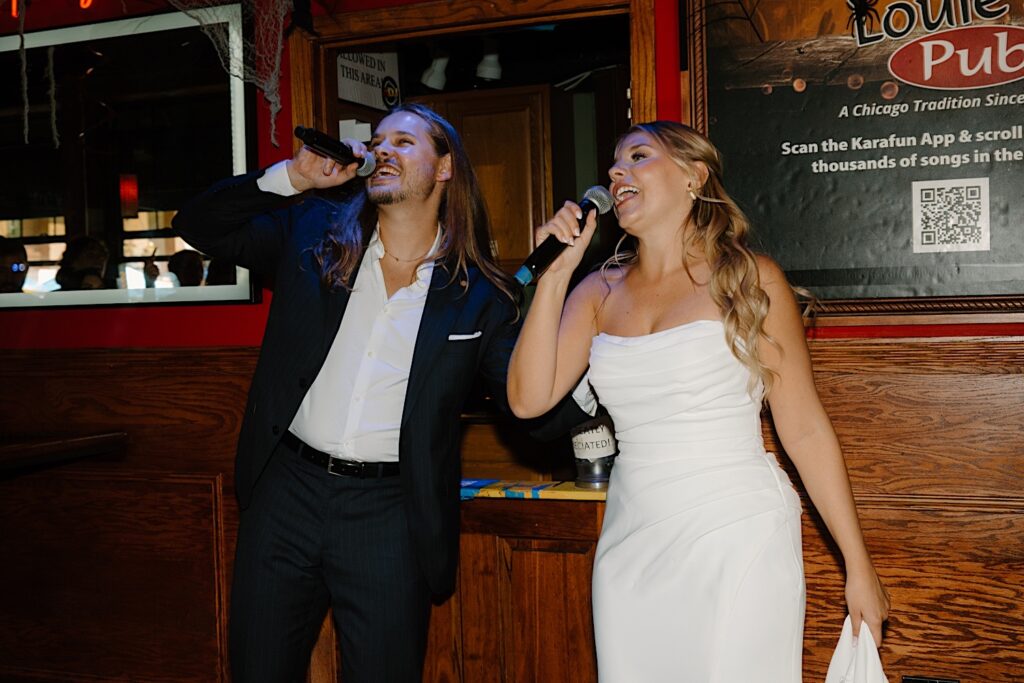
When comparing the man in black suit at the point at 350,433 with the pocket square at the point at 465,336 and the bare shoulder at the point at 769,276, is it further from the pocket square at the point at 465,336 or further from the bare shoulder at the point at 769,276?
the bare shoulder at the point at 769,276

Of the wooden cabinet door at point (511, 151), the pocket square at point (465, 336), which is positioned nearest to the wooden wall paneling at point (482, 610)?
the pocket square at point (465, 336)

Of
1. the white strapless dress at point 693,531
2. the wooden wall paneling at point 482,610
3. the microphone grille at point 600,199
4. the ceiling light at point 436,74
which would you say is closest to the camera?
the white strapless dress at point 693,531

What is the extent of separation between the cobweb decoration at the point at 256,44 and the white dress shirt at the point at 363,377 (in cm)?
125

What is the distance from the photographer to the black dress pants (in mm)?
2512

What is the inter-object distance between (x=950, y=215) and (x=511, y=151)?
3252 millimetres

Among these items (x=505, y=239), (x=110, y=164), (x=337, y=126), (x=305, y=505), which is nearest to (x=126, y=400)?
(x=110, y=164)

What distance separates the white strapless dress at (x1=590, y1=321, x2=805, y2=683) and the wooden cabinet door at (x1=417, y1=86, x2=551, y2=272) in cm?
358

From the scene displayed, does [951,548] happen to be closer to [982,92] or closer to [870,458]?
[870,458]

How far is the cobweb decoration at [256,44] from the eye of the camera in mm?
3674

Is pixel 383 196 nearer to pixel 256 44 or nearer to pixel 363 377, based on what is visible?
pixel 363 377

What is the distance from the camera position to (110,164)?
4004mm

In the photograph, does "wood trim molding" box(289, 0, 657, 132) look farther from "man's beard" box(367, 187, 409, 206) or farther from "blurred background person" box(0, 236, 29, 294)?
"blurred background person" box(0, 236, 29, 294)

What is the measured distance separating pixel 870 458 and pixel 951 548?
361mm

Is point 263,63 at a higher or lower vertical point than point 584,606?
higher
